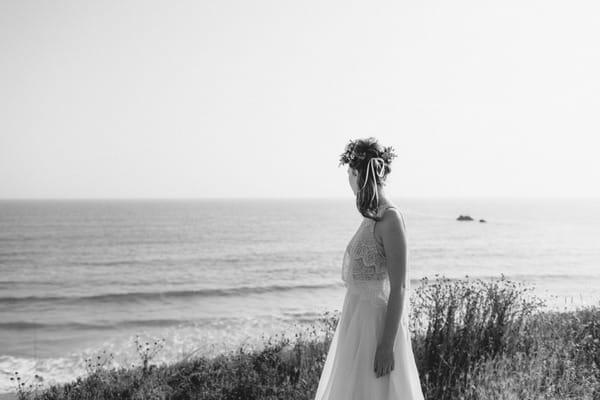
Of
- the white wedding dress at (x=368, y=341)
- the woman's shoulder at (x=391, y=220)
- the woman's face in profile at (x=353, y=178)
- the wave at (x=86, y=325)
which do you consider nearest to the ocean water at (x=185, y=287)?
the wave at (x=86, y=325)

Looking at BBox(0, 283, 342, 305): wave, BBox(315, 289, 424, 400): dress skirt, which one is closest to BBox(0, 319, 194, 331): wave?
BBox(0, 283, 342, 305): wave

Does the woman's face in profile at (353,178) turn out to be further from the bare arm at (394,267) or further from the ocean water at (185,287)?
the ocean water at (185,287)

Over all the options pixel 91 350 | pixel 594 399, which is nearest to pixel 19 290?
pixel 91 350

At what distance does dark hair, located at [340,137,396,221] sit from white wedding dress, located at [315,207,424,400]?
198mm

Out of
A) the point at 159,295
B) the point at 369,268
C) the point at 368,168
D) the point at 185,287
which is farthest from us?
the point at 185,287

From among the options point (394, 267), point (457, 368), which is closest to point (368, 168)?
point (394, 267)

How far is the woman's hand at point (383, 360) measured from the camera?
362 centimetres

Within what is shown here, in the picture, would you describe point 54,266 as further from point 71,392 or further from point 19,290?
point 71,392

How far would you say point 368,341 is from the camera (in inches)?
148

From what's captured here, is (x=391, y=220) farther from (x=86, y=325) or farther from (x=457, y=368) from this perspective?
(x=86, y=325)

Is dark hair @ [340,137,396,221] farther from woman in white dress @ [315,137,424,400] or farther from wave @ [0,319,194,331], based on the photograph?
wave @ [0,319,194,331]

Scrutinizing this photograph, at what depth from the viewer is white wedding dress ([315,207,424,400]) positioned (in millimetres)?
3686

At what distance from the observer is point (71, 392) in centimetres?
777

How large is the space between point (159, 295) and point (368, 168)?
978 inches
